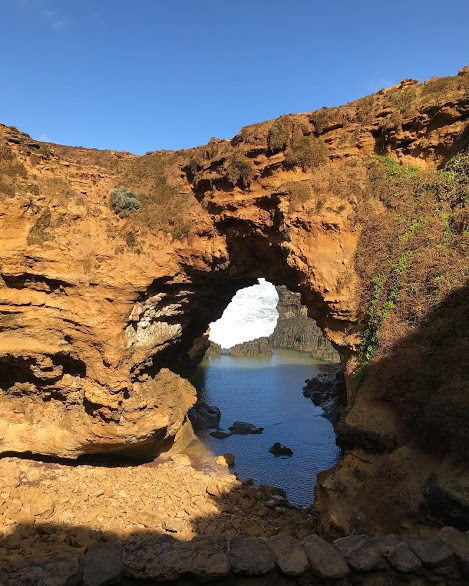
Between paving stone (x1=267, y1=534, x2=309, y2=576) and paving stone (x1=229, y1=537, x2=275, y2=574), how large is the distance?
0.10 metres

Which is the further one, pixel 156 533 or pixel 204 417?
pixel 204 417

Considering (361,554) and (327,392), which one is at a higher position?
(361,554)

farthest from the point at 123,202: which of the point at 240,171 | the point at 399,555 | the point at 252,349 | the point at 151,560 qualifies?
the point at 252,349

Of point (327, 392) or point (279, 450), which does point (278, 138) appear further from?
point (327, 392)

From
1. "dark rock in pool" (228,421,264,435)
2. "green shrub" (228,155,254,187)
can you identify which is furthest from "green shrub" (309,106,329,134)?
"dark rock in pool" (228,421,264,435)

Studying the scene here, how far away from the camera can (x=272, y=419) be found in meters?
19.2

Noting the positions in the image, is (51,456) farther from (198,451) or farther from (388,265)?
(388,265)

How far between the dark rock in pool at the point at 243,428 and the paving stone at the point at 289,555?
→ 13186mm

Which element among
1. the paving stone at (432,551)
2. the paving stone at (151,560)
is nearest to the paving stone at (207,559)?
the paving stone at (151,560)

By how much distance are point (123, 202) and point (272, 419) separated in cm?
1323

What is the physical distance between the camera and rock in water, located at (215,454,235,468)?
14.7m

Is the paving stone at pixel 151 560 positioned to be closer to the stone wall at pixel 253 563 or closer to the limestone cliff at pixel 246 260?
the stone wall at pixel 253 563

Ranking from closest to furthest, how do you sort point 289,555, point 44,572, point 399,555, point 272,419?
point 44,572
point 289,555
point 399,555
point 272,419

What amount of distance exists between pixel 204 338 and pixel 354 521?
2103cm
